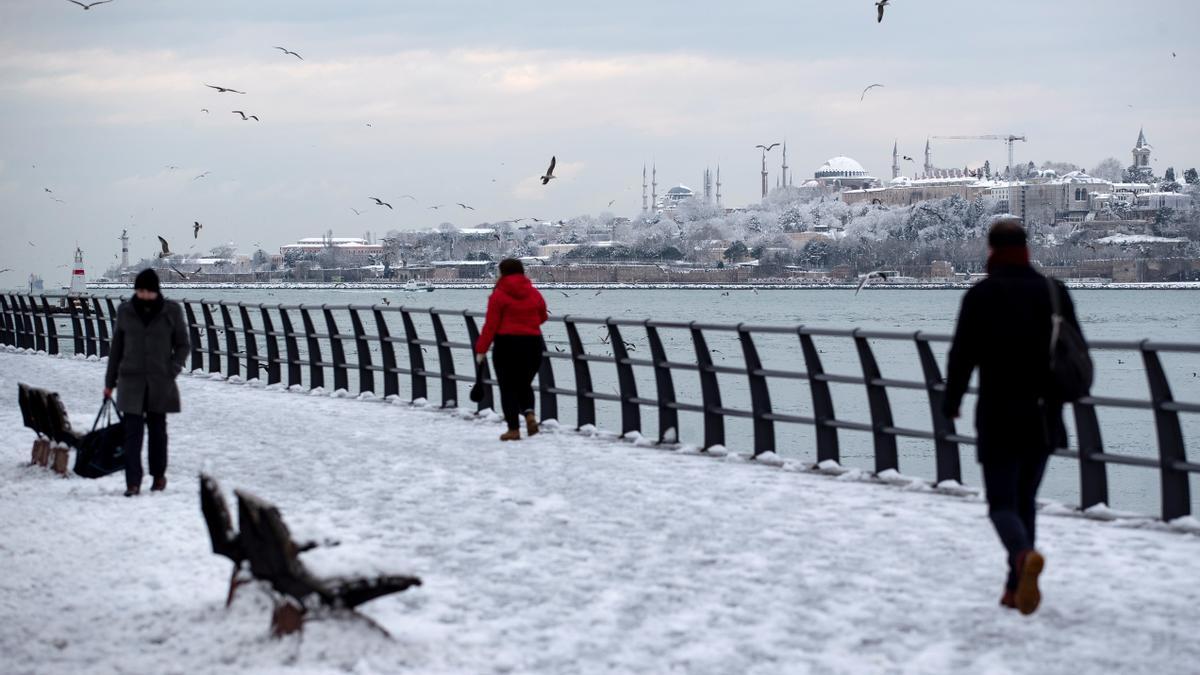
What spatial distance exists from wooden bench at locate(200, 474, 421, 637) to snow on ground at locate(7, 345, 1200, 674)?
10 centimetres

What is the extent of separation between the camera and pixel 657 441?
1579 cm

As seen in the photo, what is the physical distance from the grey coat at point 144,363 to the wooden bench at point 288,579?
4885 millimetres

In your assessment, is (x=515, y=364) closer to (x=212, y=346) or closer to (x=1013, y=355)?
(x=1013, y=355)

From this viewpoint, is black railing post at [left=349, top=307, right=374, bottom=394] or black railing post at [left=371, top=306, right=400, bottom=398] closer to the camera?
black railing post at [left=371, top=306, right=400, bottom=398]

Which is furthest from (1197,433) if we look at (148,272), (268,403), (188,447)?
(148,272)

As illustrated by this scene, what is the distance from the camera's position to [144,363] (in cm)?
1184

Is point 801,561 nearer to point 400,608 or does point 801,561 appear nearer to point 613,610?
point 613,610

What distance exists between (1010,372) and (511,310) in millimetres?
8230

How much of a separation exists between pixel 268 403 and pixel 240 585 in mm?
13662

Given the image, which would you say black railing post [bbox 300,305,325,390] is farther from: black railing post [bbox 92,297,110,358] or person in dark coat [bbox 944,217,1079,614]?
person in dark coat [bbox 944,217,1079,614]

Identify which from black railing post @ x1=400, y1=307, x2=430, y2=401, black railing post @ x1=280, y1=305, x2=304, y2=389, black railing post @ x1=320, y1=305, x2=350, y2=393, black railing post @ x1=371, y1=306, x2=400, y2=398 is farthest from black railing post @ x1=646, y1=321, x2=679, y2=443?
black railing post @ x1=280, y1=305, x2=304, y2=389

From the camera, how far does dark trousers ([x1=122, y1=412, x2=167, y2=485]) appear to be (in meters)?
11.9

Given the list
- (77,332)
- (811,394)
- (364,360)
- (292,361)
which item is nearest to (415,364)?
(364,360)

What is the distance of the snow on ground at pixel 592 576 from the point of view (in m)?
6.97
